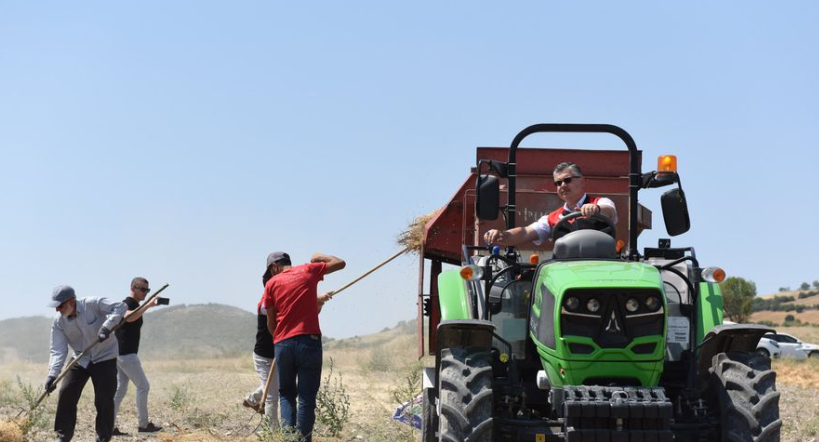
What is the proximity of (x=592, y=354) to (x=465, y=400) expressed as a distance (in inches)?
32.8

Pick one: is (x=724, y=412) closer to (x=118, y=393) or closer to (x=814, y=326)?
(x=118, y=393)

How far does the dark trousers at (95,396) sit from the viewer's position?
10.7 meters

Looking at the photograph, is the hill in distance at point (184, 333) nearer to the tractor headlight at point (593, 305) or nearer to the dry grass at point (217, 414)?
the dry grass at point (217, 414)

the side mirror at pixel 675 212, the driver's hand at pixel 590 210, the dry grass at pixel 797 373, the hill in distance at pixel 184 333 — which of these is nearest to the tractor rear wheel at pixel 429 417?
the driver's hand at pixel 590 210

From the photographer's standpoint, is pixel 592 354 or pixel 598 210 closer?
pixel 592 354

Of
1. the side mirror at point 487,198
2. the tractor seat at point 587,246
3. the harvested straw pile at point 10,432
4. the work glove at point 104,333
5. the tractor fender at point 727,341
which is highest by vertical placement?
the side mirror at point 487,198

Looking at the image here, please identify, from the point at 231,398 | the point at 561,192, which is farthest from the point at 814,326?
the point at 561,192

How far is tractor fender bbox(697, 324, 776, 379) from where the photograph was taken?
23.1 ft

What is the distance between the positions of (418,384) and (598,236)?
28.6 ft

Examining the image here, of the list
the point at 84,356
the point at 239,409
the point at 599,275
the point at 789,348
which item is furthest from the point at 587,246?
the point at 789,348

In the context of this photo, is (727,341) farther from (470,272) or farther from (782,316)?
(782,316)

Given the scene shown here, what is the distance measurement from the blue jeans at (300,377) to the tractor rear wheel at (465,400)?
10.6 feet

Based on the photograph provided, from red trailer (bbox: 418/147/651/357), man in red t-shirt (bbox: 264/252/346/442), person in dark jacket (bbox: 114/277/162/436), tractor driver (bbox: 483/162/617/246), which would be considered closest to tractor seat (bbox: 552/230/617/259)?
tractor driver (bbox: 483/162/617/246)

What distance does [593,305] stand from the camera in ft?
21.5
